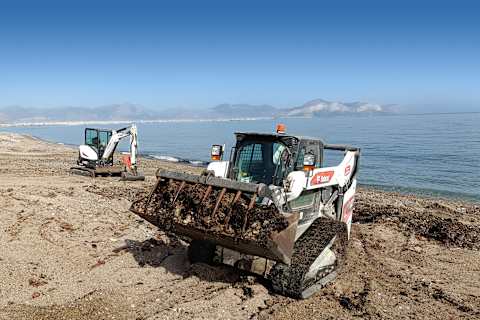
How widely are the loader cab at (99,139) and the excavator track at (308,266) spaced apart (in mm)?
14576

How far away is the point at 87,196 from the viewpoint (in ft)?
45.8

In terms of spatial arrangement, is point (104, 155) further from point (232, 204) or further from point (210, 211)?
point (232, 204)

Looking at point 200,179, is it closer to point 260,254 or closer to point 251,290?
point 260,254

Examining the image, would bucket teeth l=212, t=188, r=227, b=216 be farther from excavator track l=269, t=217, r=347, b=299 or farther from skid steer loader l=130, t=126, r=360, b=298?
excavator track l=269, t=217, r=347, b=299

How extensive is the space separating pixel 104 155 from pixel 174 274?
13.1 m

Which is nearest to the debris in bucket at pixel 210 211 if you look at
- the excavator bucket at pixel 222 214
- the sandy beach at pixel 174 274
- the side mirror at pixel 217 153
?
the excavator bucket at pixel 222 214

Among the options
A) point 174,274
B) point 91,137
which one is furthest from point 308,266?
point 91,137

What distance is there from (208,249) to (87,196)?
7.67m

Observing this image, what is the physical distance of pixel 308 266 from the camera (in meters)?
6.45

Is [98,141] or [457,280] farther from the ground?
[98,141]

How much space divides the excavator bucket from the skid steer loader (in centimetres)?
1

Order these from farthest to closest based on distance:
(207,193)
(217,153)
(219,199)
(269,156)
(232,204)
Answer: (217,153)
(269,156)
(207,193)
(219,199)
(232,204)

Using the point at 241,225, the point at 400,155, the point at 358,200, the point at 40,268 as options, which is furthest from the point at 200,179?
the point at 400,155

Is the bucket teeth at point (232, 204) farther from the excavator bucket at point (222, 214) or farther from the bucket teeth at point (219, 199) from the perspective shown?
the bucket teeth at point (219, 199)
